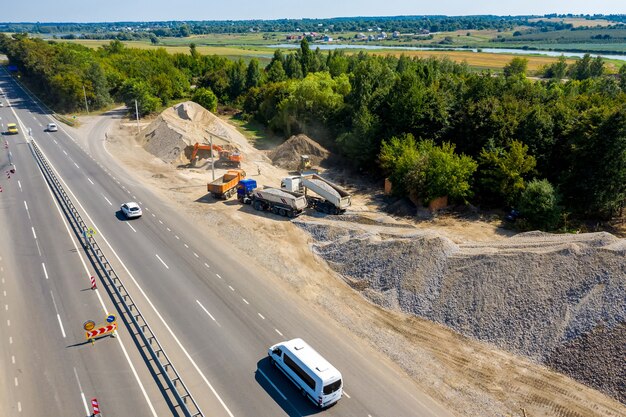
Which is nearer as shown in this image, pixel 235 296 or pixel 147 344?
pixel 147 344

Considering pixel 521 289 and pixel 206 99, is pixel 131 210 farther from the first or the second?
pixel 206 99

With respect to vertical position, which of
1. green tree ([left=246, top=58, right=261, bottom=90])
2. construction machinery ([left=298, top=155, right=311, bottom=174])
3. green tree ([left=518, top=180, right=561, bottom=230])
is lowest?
construction machinery ([left=298, top=155, right=311, bottom=174])

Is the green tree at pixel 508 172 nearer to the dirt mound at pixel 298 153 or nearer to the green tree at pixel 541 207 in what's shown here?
the green tree at pixel 541 207

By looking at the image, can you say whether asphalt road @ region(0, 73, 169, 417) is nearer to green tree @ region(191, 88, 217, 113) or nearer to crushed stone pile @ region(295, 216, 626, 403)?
crushed stone pile @ region(295, 216, 626, 403)

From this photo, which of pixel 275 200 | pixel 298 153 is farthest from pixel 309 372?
pixel 298 153

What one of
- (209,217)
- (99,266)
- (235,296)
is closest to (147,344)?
(235,296)

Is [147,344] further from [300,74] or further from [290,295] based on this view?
[300,74]

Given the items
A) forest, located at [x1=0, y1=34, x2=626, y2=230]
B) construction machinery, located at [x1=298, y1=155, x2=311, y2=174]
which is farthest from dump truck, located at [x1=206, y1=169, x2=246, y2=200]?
forest, located at [x1=0, y1=34, x2=626, y2=230]
